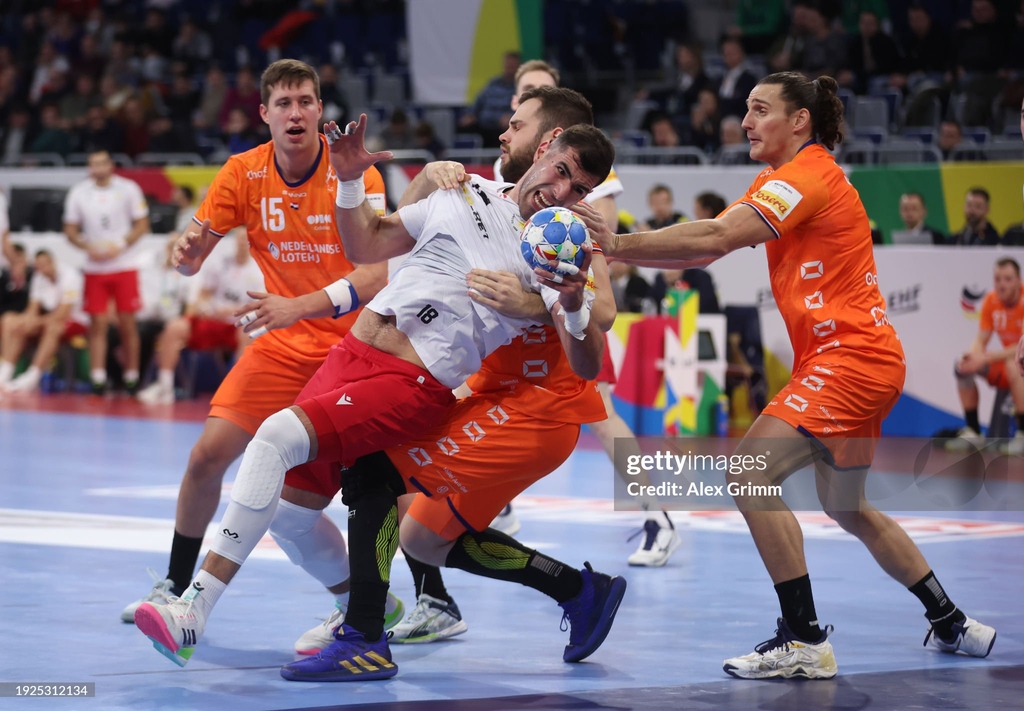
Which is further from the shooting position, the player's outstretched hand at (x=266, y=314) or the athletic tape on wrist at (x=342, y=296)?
the athletic tape on wrist at (x=342, y=296)

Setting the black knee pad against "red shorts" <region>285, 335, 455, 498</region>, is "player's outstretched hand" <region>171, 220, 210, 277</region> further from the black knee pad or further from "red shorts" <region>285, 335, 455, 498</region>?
the black knee pad

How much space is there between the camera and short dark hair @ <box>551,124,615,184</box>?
467 centimetres

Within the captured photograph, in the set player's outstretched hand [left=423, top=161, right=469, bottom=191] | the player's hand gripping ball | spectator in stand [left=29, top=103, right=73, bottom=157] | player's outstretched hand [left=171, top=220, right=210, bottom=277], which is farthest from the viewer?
spectator in stand [left=29, top=103, right=73, bottom=157]

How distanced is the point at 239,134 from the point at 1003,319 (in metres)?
11.3

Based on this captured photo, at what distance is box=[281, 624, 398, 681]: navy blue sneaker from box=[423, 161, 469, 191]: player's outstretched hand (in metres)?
1.55

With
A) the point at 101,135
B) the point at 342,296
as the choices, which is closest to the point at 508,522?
the point at 342,296

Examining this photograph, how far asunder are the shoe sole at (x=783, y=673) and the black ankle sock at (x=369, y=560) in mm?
1238

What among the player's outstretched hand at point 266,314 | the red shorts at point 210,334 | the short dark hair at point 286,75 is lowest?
the red shorts at point 210,334

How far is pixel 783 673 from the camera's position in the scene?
4977 mm

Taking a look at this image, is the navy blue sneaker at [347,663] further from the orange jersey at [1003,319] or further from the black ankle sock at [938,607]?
the orange jersey at [1003,319]

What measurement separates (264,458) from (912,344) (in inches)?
333

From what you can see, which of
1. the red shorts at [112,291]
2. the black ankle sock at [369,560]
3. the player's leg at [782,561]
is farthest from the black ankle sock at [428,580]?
the red shorts at [112,291]

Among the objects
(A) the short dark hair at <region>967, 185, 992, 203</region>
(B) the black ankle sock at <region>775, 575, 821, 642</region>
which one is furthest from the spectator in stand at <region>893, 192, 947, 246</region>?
(B) the black ankle sock at <region>775, 575, 821, 642</region>

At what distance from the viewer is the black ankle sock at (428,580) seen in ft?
18.4
